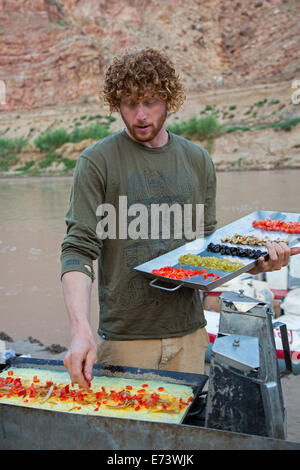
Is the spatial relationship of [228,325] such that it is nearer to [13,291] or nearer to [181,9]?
[13,291]

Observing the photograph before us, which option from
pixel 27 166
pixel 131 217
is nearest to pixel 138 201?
pixel 131 217

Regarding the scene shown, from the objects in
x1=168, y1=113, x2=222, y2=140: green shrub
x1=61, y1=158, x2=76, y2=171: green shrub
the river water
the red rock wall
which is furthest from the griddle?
the red rock wall

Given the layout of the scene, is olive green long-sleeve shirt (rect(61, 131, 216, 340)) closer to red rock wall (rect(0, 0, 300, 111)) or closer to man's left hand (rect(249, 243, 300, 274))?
man's left hand (rect(249, 243, 300, 274))

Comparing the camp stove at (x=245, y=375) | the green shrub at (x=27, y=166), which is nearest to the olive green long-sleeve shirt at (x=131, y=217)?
the camp stove at (x=245, y=375)

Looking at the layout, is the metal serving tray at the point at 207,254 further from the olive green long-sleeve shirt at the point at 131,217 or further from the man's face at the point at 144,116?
the man's face at the point at 144,116

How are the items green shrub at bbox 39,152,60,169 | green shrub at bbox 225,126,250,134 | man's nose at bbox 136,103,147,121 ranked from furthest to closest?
green shrub at bbox 39,152,60,169 < green shrub at bbox 225,126,250,134 < man's nose at bbox 136,103,147,121

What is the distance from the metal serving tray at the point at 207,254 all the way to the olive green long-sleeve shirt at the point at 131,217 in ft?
0.19

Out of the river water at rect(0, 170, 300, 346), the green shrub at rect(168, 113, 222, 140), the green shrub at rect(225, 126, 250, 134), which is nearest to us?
the river water at rect(0, 170, 300, 346)

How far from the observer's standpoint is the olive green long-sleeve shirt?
1.82 m

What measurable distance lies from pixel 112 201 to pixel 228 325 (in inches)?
28.0

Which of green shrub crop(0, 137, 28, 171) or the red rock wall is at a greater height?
the red rock wall

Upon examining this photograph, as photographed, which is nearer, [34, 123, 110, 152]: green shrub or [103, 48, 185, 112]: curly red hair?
[103, 48, 185, 112]: curly red hair

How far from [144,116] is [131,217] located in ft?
1.33

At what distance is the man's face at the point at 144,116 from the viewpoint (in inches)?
73.2
